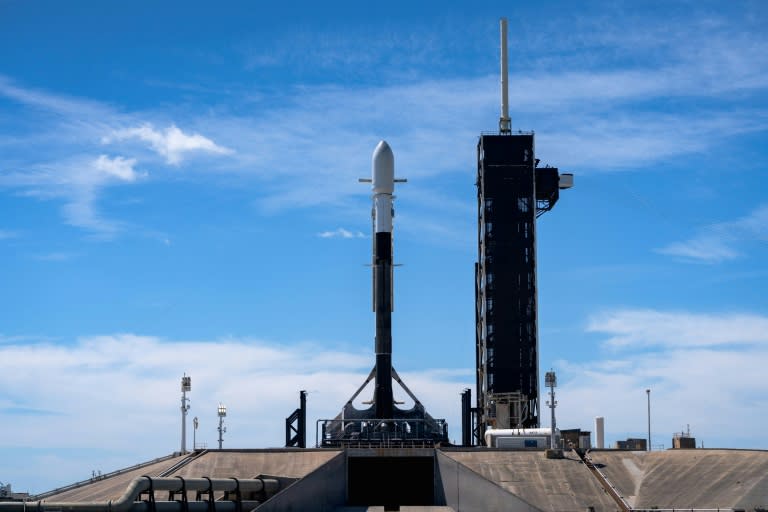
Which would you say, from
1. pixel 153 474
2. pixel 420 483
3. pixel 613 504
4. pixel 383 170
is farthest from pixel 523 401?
pixel 153 474

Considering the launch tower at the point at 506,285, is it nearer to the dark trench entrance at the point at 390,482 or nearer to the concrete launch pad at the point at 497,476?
the dark trench entrance at the point at 390,482

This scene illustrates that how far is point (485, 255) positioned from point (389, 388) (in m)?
18.1

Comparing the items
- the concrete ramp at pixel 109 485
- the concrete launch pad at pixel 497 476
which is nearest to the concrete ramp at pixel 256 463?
the concrete launch pad at pixel 497 476

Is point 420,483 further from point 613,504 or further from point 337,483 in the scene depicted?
point 613,504

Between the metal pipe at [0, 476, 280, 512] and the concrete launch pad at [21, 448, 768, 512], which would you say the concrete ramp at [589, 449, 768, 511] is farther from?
the metal pipe at [0, 476, 280, 512]

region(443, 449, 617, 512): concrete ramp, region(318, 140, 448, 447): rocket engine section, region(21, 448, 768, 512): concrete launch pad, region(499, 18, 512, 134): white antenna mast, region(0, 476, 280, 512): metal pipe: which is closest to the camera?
region(0, 476, 280, 512): metal pipe

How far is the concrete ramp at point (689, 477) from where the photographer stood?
75312mm

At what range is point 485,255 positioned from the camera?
113m

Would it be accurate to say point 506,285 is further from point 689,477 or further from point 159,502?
point 159,502

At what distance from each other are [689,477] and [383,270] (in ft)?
112

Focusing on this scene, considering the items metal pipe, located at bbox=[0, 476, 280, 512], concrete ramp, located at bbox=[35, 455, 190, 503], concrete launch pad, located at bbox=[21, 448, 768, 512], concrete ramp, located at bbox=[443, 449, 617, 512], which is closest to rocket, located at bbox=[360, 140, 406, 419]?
concrete launch pad, located at bbox=[21, 448, 768, 512]

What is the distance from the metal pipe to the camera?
6669 centimetres

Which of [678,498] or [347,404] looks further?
[347,404]

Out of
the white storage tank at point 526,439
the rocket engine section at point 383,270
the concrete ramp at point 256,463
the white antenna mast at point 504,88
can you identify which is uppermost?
the white antenna mast at point 504,88
